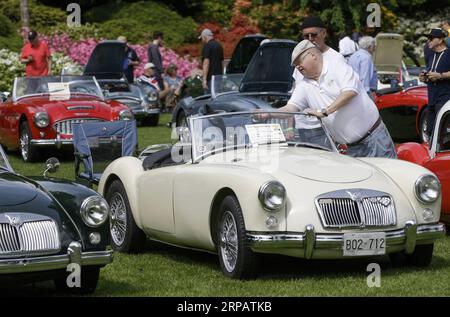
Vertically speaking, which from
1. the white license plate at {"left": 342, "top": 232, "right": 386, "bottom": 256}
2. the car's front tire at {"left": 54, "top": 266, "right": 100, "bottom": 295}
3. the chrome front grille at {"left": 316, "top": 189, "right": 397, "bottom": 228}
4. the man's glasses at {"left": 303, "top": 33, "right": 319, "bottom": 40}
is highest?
the man's glasses at {"left": 303, "top": 33, "right": 319, "bottom": 40}

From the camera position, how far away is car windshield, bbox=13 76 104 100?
56.5 ft

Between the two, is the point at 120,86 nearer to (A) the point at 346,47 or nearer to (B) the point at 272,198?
(A) the point at 346,47

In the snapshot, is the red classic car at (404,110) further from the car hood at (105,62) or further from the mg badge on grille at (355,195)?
the mg badge on grille at (355,195)

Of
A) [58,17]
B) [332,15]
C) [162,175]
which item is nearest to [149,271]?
[162,175]

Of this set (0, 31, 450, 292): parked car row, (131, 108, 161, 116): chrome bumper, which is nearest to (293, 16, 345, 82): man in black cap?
(0, 31, 450, 292): parked car row

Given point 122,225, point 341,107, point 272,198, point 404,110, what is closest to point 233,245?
point 272,198

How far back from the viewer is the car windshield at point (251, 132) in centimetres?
887

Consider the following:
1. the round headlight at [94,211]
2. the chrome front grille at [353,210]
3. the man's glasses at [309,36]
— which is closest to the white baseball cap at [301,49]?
the man's glasses at [309,36]

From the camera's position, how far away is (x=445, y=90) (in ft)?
43.6

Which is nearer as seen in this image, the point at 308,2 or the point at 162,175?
the point at 162,175

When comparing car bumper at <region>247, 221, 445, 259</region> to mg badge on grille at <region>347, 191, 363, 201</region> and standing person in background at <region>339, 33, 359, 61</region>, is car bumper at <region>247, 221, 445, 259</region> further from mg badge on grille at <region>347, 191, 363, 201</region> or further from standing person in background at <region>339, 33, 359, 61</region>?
standing person in background at <region>339, 33, 359, 61</region>

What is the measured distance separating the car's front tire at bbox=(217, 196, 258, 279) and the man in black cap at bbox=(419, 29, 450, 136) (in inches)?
223
